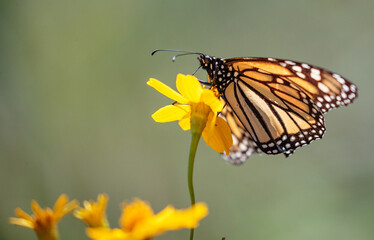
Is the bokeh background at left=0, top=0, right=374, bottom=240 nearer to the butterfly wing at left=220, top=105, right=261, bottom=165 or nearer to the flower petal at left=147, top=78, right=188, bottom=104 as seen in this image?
the butterfly wing at left=220, top=105, right=261, bottom=165

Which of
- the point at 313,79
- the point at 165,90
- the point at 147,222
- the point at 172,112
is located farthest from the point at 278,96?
Result: the point at 147,222

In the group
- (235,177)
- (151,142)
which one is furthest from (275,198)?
(151,142)

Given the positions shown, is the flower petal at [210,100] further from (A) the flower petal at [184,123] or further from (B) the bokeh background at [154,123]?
(B) the bokeh background at [154,123]

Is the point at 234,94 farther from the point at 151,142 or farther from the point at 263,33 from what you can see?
the point at 263,33

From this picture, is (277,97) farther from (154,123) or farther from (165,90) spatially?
(154,123)

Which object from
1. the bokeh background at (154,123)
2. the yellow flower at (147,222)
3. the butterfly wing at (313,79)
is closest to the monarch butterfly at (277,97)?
the butterfly wing at (313,79)

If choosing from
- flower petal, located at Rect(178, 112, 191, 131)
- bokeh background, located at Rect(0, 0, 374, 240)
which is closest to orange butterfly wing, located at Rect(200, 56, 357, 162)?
flower petal, located at Rect(178, 112, 191, 131)
